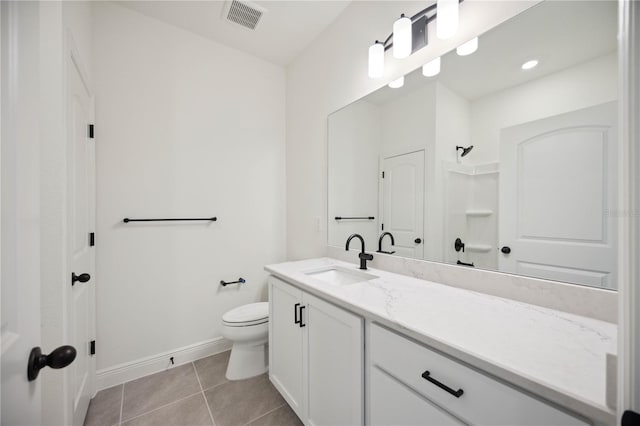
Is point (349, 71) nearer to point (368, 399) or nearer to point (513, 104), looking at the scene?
point (513, 104)

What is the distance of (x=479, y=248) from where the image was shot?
46.4 inches

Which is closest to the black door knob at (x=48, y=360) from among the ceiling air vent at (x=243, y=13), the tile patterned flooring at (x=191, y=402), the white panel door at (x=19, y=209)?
the white panel door at (x=19, y=209)

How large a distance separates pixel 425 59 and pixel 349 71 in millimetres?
641

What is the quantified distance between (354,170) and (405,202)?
19.6 inches

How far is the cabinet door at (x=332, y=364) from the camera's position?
0.99m

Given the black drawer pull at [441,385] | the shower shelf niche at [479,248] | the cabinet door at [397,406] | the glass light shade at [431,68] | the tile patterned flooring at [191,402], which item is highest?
the glass light shade at [431,68]

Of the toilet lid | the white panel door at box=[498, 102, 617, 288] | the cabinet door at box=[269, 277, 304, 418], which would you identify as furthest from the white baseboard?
the white panel door at box=[498, 102, 617, 288]

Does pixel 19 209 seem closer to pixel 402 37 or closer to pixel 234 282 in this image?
pixel 402 37

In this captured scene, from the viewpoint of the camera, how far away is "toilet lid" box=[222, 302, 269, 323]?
72.5 inches

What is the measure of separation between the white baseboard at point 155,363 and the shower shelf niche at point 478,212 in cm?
215

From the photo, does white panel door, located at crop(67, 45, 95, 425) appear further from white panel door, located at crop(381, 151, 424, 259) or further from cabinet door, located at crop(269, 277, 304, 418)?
white panel door, located at crop(381, 151, 424, 259)

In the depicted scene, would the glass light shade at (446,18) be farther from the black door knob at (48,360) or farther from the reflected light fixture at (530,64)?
the black door knob at (48,360)

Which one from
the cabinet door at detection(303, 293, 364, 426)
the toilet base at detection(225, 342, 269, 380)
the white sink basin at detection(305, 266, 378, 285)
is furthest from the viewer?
the toilet base at detection(225, 342, 269, 380)

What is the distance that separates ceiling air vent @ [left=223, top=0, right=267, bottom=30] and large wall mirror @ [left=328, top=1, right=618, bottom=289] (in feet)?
3.82
